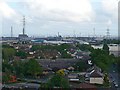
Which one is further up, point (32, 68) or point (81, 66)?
point (32, 68)

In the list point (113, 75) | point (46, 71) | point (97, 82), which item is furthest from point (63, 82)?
point (46, 71)

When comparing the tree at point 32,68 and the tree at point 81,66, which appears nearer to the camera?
the tree at point 32,68

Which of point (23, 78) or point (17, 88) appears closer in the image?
point (17, 88)

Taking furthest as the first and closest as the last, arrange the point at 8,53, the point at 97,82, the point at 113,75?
the point at 8,53 → the point at 113,75 → the point at 97,82

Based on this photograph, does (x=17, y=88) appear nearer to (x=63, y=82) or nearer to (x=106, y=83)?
(x=63, y=82)

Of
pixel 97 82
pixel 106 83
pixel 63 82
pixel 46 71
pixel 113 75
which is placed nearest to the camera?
pixel 63 82

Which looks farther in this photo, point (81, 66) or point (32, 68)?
point (81, 66)

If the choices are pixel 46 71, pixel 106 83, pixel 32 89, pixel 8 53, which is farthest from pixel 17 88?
pixel 8 53

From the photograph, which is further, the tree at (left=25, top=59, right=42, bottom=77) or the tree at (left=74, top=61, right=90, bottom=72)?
the tree at (left=74, top=61, right=90, bottom=72)

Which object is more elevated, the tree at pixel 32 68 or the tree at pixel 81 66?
the tree at pixel 32 68

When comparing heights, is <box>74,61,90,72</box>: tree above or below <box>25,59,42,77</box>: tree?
below
